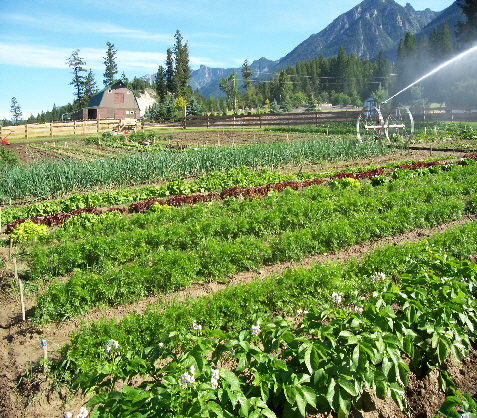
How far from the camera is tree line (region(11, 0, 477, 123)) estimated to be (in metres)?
65.9

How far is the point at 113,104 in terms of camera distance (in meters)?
60.6

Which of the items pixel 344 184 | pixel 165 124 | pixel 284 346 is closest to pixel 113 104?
pixel 165 124

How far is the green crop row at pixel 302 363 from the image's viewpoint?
9.12ft

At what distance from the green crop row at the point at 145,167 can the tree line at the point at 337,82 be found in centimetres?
3845

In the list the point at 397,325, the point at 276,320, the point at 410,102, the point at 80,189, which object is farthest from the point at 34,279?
the point at 410,102

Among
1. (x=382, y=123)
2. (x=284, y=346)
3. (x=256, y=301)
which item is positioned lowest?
(x=284, y=346)

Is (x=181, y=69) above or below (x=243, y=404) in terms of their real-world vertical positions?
above

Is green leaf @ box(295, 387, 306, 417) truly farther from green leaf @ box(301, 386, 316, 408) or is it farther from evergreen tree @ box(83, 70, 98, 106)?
evergreen tree @ box(83, 70, 98, 106)

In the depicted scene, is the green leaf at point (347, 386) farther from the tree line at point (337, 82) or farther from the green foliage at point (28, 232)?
the tree line at point (337, 82)

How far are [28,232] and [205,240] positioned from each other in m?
3.76

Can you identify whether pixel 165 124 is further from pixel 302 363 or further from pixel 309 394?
pixel 309 394

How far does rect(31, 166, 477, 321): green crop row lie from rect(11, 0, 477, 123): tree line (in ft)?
155

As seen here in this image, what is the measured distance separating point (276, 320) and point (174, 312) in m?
1.63

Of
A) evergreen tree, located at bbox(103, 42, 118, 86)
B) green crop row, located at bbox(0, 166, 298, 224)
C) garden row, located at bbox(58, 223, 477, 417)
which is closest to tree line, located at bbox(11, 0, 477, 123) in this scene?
evergreen tree, located at bbox(103, 42, 118, 86)
